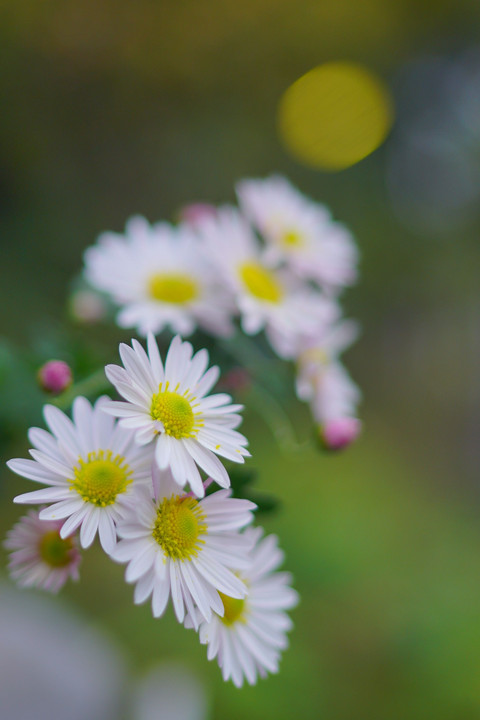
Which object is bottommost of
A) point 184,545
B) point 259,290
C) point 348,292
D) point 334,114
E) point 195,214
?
point 184,545

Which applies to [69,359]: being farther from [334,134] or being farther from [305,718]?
[334,134]

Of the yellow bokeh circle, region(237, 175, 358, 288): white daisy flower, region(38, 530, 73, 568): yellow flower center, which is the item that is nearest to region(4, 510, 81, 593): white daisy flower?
region(38, 530, 73, 568): yellow flower center

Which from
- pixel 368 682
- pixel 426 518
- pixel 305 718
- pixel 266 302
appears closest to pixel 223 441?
pixel 266 302

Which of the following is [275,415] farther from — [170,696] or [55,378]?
[170,696]

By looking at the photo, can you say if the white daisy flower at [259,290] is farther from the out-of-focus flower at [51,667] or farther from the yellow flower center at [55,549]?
the out-of-focus flower at [51,667]

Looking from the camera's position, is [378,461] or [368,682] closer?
[368,682]

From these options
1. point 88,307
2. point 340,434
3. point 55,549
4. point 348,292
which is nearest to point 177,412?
point 55,549

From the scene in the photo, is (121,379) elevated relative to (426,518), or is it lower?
lower

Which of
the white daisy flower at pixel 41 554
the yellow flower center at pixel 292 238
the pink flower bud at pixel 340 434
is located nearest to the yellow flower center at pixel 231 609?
the white daisy flower at pixel 41 554
